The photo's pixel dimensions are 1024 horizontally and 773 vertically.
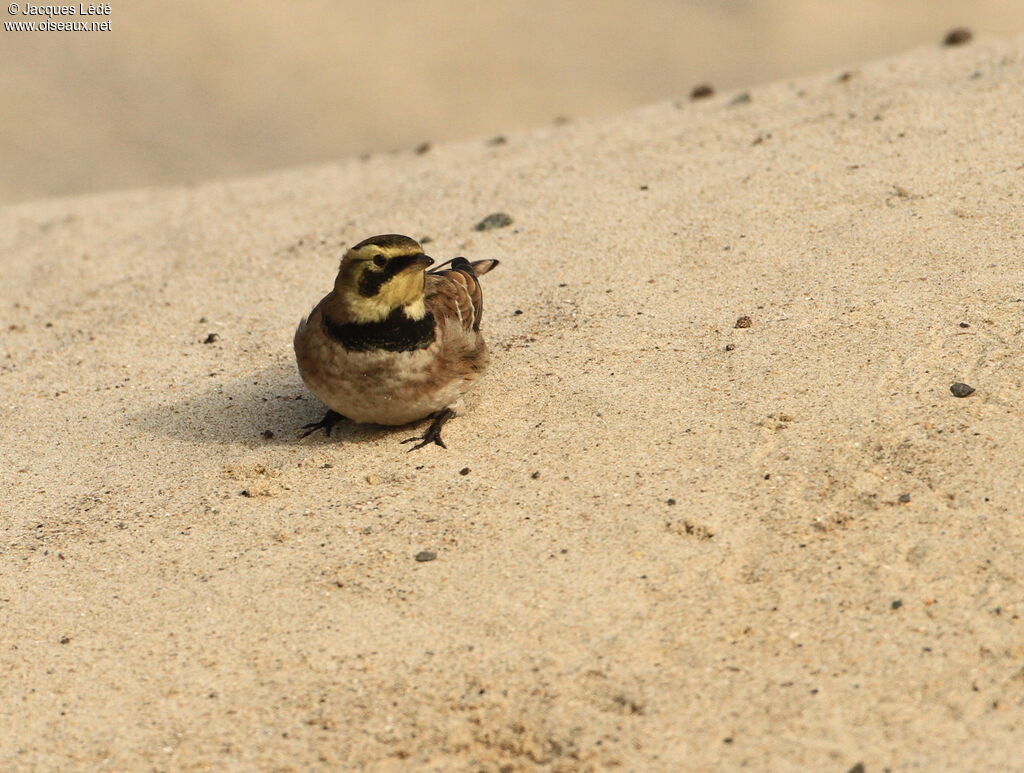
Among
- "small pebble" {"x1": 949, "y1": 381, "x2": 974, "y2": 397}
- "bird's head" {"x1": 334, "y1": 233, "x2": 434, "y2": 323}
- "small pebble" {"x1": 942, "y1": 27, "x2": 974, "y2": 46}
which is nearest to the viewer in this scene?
"small pebble" {"x1": 949, "y1": 381, "x2": 974, "y2": 397}

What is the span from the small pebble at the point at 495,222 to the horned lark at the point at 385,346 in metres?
2.66

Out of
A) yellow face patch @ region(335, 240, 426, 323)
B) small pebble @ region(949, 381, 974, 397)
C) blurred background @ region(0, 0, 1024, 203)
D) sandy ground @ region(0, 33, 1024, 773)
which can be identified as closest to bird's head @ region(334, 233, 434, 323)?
yellow face patch @ region(335, 240, 426, 323)

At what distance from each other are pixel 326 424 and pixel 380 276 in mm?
920

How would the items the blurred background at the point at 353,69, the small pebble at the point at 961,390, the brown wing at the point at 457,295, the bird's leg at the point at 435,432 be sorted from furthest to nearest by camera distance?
1. the blurred background at the point at 353,69
2. the brown wing at the point at 457,295
3. the bird's leg at the point at 435,432
4. the small pebble at the point at 961,390

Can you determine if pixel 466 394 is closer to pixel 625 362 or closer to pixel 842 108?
pixel 625 362

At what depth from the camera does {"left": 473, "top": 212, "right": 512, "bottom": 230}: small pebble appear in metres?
8.30

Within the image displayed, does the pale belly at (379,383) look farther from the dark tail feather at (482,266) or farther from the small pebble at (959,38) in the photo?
the small pebble at (959,38)

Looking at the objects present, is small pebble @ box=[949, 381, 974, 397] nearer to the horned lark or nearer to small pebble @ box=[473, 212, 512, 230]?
the horned lark

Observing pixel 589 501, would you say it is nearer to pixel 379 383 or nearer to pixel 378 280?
pixel 379 383

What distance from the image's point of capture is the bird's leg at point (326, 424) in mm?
5930

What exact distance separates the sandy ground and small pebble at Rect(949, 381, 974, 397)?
4 cm

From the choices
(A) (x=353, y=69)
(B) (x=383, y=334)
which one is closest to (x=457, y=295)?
(B) (x=383, y=334)

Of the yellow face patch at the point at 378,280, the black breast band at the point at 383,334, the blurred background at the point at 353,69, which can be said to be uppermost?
the blurred background at the point at 353,69

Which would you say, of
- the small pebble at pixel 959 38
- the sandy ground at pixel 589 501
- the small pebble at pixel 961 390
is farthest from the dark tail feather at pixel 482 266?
the small pebble at pixel 959 38
